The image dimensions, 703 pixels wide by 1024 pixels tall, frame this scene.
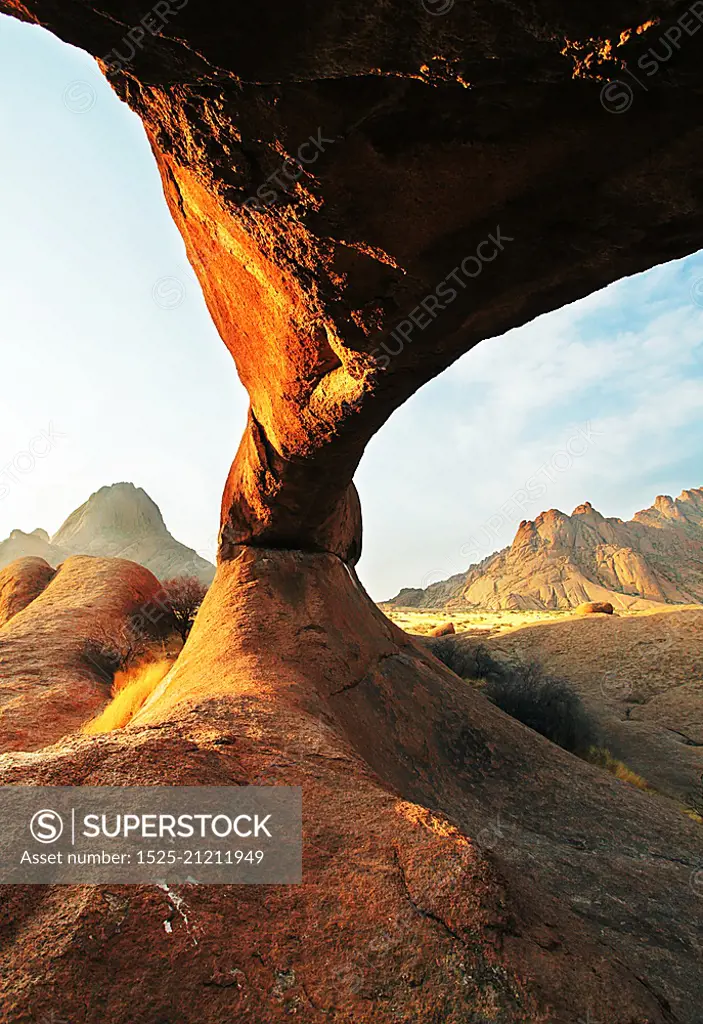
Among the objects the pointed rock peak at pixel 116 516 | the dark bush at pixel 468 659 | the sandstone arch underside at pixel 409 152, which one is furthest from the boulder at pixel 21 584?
the pointed rock peak at pixel 116 516

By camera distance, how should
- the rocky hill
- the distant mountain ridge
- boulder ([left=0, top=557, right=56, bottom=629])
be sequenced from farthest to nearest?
1. the rocky hill
2. the distant mountain ridge
3. boulder ([left=0, top=557, right=56, bottom=629])

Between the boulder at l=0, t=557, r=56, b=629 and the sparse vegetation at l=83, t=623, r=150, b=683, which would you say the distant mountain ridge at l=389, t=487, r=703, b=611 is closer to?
the sparse vegetation at l=83, t=623, r=150, b=683

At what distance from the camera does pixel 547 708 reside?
9.88 metres

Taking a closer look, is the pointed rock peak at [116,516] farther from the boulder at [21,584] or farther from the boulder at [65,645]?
the boulder at [65,645]

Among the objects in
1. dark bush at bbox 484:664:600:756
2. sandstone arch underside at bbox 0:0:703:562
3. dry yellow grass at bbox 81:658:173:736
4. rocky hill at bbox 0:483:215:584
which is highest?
rocky hill at bbox 0:483:215:584

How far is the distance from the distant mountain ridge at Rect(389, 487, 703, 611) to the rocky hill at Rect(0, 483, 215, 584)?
25.7 meters

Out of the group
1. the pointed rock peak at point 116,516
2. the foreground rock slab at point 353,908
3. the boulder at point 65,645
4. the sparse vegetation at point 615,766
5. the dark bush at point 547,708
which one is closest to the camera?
the foreground rock slab at point 353,908

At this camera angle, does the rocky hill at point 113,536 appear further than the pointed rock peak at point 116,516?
No

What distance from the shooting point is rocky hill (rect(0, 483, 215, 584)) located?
5431 centimetres

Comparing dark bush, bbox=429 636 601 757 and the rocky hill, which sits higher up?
the rocky hill

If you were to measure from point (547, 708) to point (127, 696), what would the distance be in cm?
728

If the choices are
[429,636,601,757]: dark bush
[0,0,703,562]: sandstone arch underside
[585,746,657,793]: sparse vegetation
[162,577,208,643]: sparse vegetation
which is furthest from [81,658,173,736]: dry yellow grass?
[585,746,657,793]: sparse vegetation

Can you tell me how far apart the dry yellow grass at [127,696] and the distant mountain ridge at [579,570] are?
40.0m

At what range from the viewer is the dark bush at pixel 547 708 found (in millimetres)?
9266
